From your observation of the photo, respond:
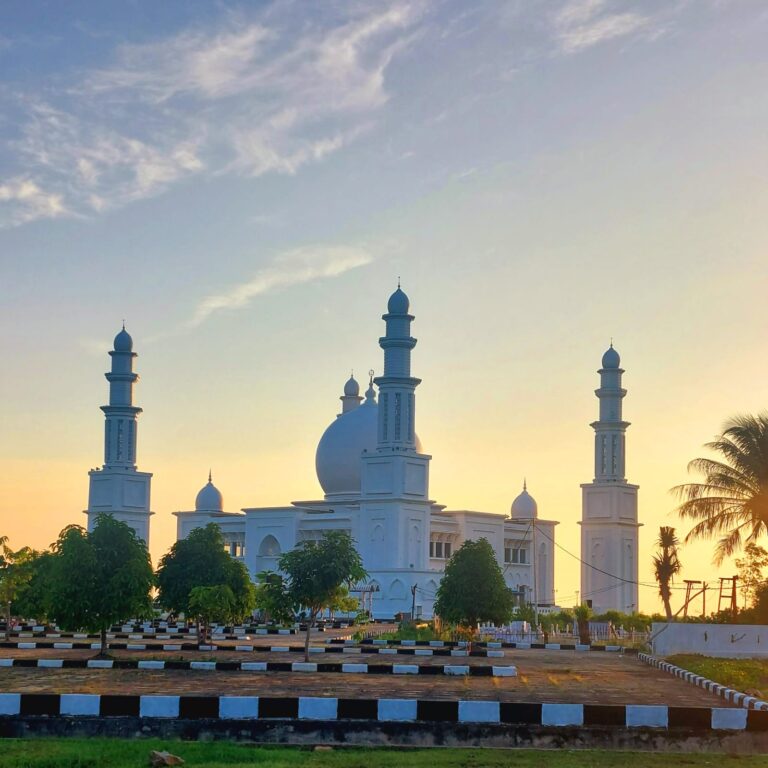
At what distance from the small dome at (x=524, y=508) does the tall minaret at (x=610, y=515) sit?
539cm

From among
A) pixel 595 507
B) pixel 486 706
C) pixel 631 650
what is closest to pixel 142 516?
pixel 595 507

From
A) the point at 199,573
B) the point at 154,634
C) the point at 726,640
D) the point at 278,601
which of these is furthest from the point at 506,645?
the point at 278,601

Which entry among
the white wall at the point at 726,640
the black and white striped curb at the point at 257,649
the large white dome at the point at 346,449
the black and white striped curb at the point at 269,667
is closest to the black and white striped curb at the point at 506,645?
the black and white striped curb at the point at 257,649

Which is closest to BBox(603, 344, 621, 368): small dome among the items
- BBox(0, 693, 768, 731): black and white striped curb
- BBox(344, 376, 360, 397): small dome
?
BBox(344, 376, 360, 397): small dome

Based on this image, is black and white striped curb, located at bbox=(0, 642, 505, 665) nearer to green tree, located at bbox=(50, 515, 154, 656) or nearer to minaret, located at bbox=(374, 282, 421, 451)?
green tree, located at bbox=(50, 515, 154, 656)

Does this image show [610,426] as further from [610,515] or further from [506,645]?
[506,645]

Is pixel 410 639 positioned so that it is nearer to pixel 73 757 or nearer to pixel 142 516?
pixel 73 757

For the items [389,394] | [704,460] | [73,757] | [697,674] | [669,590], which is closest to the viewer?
[73,757]

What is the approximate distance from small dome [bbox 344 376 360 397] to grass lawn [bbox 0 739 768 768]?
7007 centimetres

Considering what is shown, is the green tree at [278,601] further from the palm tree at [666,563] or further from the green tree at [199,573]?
the palm tree at [666,563]

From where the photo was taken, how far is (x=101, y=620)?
85.1 ft

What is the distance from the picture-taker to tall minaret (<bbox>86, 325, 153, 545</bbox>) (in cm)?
7206

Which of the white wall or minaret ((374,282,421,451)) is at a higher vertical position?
minaret ((374,282,421,451))

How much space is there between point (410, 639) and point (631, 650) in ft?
26.2
